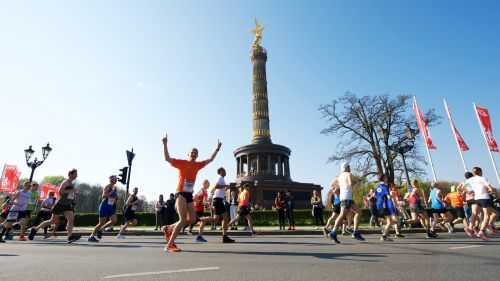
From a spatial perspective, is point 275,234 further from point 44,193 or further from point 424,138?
point 44,193

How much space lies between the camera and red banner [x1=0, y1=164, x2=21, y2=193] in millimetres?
22672

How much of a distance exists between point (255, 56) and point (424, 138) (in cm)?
4771

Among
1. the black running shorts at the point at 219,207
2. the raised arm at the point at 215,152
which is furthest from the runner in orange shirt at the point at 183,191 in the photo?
the black running shorts at the point at 219,207

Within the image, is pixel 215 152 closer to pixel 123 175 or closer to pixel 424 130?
pixel 123 175

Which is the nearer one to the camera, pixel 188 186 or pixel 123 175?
pixel 188 186

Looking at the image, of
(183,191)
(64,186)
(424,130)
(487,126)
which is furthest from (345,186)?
(487,126)

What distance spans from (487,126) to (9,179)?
105ft

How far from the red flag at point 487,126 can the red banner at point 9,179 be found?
101ft

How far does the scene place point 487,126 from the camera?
20672 mm

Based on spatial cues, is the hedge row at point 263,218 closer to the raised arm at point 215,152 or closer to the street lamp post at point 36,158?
the street lamp post at point 36,158

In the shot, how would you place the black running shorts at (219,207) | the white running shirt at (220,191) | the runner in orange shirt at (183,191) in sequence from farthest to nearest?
the white running shirt at (220,191) < the black running shorts at (219,207) < the runner in orange shirt at (183,191)

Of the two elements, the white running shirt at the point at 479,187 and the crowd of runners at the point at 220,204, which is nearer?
the crowd of runners at the point at 220,204

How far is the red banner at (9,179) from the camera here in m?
22.7

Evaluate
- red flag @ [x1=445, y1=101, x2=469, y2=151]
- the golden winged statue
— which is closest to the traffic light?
red flag @ [x1=445, y1=101, x2=469, y2=151]
